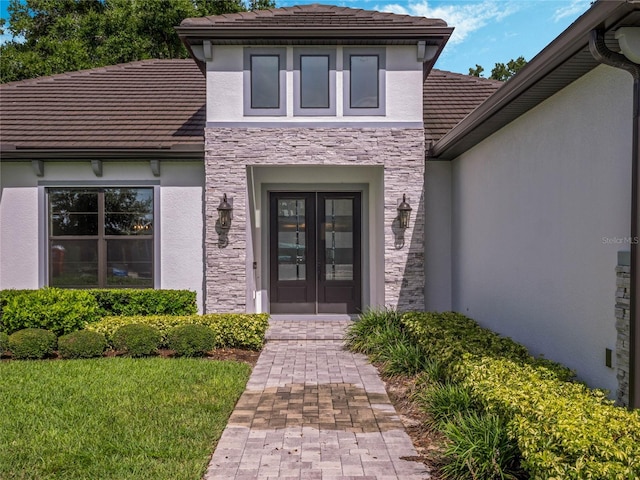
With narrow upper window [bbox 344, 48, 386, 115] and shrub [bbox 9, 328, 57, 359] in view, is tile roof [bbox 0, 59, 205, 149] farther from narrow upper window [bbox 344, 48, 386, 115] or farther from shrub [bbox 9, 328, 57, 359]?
shrub [bbox 9, 328, 57, 359]

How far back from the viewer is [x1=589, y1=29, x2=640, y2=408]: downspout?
12.0 ft

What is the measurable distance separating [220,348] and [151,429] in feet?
11.1

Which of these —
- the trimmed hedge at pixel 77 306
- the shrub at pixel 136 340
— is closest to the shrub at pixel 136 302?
the trimmed hedge at pixel 77 306

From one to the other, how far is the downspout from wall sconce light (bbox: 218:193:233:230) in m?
6.28

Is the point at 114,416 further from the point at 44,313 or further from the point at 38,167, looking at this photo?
the point at 38,167

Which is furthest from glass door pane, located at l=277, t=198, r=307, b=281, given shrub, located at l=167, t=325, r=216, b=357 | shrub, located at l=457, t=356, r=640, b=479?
shrub, located at l=457, t=356, r=640, b=479

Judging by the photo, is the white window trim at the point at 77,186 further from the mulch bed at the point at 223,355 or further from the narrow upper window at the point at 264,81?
the narrow upper window at the point at 264,81

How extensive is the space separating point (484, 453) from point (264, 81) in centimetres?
714

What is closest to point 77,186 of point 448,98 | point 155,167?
point 155,167

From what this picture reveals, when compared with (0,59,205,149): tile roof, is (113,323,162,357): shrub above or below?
below

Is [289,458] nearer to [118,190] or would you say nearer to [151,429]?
[151,429]

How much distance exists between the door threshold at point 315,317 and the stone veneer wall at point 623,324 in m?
6.54

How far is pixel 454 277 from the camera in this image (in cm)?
930

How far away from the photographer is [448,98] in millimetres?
11414
